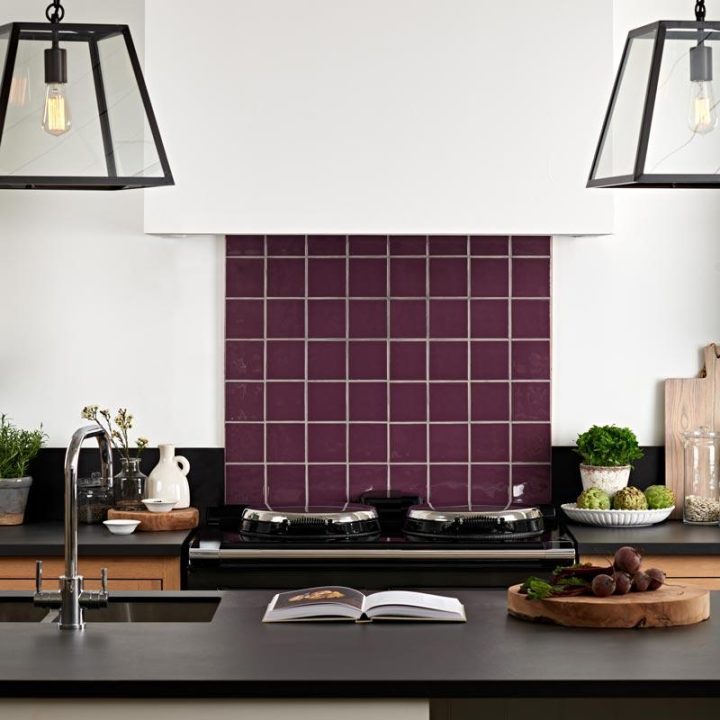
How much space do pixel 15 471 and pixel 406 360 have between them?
1.40 metres

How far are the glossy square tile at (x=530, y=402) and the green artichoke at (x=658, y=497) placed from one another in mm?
454

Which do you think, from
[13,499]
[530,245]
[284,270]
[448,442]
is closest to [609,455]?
[448,442]

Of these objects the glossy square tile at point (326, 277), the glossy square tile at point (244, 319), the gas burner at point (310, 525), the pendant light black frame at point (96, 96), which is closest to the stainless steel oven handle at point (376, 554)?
the gas burner at point (310, 525)

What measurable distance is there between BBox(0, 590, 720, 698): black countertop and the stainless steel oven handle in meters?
0.99

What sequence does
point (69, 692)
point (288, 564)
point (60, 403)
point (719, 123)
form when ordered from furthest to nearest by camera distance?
point (60, 403)
point (288, 564)
point (719, 123)
point (69, 692)

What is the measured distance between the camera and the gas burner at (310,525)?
3625mm

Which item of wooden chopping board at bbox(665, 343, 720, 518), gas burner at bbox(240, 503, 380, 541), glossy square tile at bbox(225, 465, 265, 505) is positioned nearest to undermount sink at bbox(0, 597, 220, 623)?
gas burner at bbox(240, 503, 380, 541)

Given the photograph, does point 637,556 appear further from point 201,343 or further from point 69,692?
point 201,343

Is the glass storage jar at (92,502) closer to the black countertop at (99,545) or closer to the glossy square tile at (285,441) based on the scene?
the black countertop at (99,545)

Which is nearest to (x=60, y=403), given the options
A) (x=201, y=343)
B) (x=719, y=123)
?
(x=201, y=343)

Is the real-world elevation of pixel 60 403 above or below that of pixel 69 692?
above

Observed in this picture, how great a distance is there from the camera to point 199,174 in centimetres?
371

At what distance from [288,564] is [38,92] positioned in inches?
64.1

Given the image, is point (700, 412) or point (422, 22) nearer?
point (422, 22)
